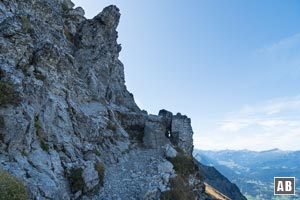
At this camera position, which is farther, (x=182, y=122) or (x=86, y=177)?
(x=182, y=122)

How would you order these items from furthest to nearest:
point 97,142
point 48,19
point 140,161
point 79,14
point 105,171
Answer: point 79,14 → point 48,19 → point 140,161 → point 97,142 → point 105,171

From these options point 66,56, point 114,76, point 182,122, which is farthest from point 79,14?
point 182,122

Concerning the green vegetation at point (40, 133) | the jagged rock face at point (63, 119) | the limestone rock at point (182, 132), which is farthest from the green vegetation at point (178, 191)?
the limestone rock at point (182, 132)

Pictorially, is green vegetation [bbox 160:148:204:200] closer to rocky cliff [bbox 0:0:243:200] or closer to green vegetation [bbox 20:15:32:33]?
rocky cliff [bbox 0:0:243:200]

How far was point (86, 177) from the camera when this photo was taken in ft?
97.0

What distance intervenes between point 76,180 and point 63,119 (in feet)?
26.6

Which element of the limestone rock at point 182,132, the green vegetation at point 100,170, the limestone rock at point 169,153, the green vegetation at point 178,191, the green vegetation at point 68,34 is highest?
the green vegetation at point 68,34

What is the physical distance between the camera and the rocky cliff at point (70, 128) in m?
25.5

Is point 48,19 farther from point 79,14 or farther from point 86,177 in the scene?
point 86,177

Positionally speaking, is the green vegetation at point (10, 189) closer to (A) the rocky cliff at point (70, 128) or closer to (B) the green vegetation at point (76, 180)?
(A) the rocky cliff at point (70, 128)

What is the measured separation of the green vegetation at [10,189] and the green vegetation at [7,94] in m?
8.88

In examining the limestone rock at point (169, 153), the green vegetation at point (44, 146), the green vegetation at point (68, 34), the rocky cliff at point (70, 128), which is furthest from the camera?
the green vegetation at point (68, 34)

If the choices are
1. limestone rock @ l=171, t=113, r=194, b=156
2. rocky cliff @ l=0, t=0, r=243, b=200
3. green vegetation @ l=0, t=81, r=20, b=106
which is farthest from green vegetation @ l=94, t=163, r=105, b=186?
limestone rock @ l=171, t=113, r=194, b=156

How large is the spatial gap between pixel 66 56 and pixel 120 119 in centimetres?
1462
